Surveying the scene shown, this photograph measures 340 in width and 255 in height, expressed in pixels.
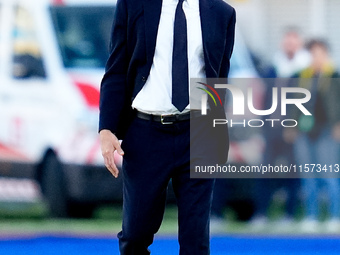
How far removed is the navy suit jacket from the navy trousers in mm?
121

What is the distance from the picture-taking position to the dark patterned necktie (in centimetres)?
337

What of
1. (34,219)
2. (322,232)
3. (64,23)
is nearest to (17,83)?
(64,23)

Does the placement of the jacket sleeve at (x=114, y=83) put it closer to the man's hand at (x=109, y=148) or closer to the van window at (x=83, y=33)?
the man's hand at (x=109, y=148)

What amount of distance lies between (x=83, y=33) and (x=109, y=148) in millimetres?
4499

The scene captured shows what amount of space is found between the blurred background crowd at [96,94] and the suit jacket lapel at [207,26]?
4120 mm

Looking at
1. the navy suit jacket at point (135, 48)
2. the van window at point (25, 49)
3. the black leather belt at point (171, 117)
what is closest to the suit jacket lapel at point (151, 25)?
the navy suit jacket at point (135, 48)

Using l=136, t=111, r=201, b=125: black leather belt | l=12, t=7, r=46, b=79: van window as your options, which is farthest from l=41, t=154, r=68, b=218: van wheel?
l=136, t=111, r=201, b=125: black leather belt

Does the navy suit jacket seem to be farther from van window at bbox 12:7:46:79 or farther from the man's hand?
van window at bbox 12:7:46:79

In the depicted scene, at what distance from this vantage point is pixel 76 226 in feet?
25.9

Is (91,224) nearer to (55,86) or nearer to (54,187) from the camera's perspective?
(54,187)

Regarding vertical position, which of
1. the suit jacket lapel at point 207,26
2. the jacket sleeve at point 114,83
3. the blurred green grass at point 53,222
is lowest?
the blurred green grass at point 53,222

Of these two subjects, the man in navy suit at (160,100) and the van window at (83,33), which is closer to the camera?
the man in navy suit at (160,100)

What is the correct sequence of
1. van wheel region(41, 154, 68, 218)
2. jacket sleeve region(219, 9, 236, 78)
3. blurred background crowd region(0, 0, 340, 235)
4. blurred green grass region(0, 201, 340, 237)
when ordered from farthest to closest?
van wheel region(41, 154, 68, 218) < blurred background crowd region(0, 0, 340, 235) < blurred green grass region(0, 201, 340, 237) < jacket sleeve region(219, 9, 236, 78)

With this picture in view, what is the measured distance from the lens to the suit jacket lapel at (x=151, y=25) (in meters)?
3.38
